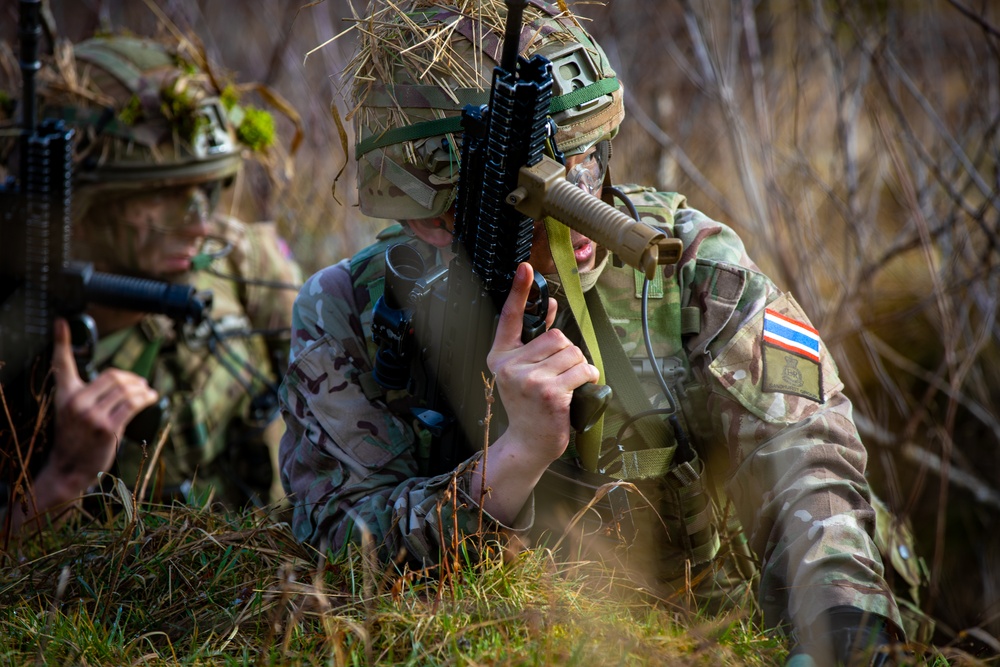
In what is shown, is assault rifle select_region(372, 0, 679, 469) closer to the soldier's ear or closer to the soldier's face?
the soldier's ear

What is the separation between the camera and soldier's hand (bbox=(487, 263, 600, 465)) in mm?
1938

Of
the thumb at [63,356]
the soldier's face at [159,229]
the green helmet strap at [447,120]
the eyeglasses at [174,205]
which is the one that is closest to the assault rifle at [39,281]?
the thumb at [63,356]

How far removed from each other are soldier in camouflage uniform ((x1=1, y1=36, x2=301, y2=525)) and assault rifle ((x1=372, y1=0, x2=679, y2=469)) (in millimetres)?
1504

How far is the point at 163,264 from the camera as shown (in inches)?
149

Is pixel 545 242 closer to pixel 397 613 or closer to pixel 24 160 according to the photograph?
pixel 397 613

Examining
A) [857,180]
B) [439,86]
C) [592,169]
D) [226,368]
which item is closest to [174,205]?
[226,368]

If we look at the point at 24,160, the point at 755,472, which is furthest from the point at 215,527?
the point at 24,160

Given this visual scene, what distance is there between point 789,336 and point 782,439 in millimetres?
286

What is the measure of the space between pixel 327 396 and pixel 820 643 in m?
1.34

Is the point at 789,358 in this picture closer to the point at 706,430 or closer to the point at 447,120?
the point at 706,430

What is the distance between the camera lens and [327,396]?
2.38 meters

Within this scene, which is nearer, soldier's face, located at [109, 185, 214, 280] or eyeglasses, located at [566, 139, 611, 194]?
eyeglasses, located at [566, 139, 611, 194]

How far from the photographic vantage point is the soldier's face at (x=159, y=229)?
376 cm

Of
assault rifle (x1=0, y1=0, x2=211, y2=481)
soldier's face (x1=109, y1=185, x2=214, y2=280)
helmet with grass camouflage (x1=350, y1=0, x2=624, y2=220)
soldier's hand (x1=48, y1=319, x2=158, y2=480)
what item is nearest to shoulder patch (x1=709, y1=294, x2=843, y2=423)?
helmet with grass camouflage (x1=350, y1=0, x2=624, y2=220)
